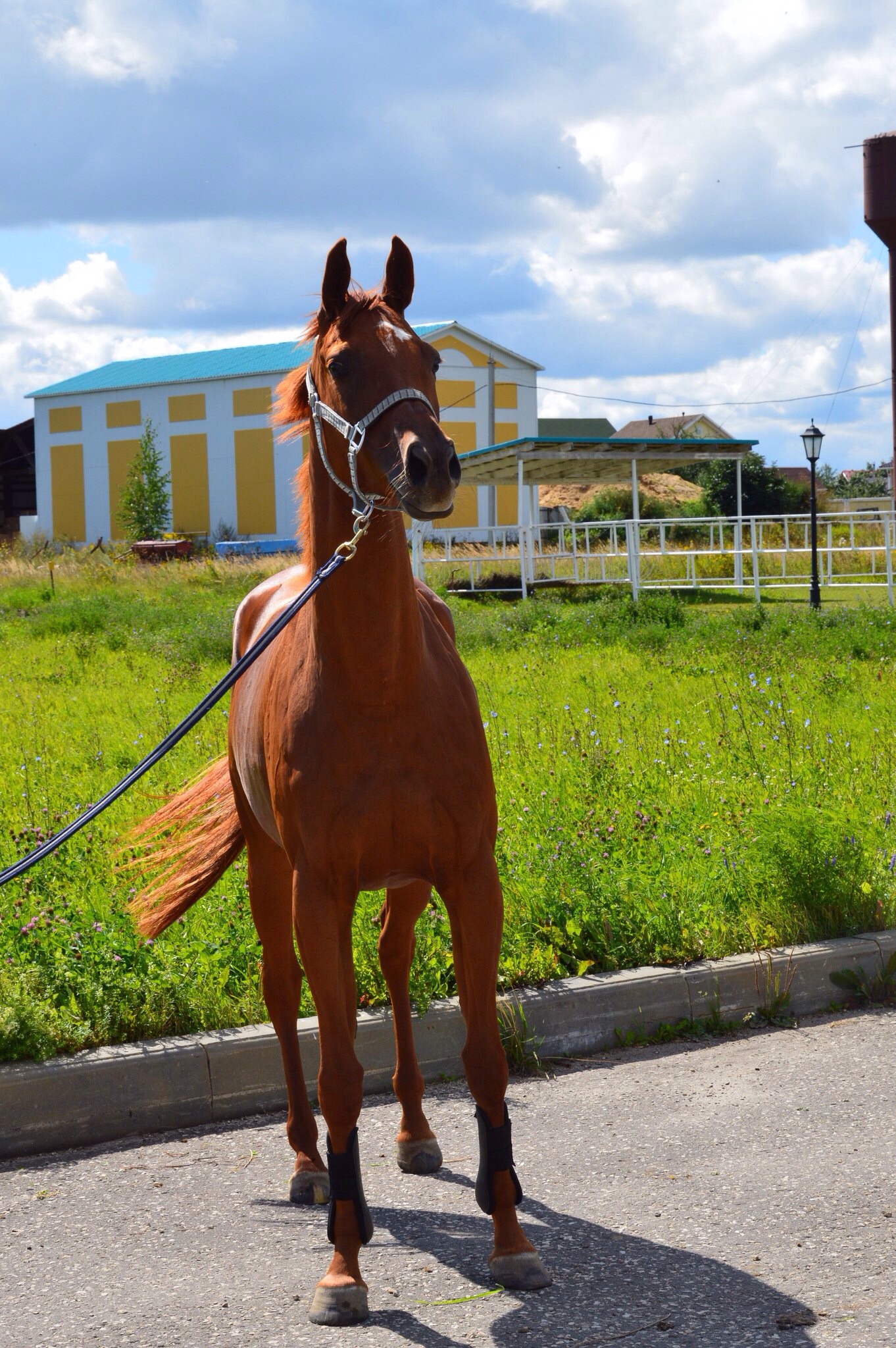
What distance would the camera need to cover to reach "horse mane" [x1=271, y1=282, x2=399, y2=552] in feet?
10.4

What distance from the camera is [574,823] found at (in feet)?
21.3

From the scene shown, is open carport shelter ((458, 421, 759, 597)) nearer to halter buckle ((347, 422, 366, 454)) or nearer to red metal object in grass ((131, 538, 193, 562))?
red metal object in grass ((131, 538, 193, 562))

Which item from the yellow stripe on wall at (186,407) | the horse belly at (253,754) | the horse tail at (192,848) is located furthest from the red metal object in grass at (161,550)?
the horse belly at (253,754)

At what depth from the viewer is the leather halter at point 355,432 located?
2.96 meters

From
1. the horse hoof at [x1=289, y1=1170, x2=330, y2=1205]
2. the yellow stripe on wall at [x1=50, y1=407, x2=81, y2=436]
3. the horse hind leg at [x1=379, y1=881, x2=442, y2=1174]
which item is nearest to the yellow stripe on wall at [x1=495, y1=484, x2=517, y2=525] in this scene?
the yellow stripe on wall at [x1=50, y1=407, x2=81, y2=436]

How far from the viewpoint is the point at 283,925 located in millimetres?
4203

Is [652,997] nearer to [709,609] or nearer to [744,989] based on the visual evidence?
[744,989]

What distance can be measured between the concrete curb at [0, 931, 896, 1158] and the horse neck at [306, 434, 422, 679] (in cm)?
187

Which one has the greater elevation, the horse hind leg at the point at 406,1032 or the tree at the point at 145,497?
the tree at the point at 145,497

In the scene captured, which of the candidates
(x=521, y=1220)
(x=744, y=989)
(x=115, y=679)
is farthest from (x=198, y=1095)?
(x=115, y=679)

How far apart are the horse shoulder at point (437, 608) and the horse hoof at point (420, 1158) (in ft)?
5.06

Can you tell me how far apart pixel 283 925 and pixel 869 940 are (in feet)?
8.70

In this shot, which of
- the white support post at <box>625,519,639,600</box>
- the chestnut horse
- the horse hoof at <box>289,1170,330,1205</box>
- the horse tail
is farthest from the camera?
the white support post at <box>625,519,639,600</box>

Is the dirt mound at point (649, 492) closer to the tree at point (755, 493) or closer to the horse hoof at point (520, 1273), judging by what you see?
the tree at point (755, 493)
